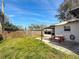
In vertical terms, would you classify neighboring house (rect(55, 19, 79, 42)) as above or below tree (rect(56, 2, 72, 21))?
below

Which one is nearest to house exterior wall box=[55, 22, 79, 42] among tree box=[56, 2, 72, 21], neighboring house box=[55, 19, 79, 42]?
neighboring house box=[55, 19, 79, 42]

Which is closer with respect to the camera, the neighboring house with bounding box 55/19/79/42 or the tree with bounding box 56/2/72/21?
the neighboring house with bounding box 55/19/79/42

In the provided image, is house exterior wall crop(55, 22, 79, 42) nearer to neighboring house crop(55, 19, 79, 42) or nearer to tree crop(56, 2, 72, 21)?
neighboring house crop(55, 19, 79, 42)

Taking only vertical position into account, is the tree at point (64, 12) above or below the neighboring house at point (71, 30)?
above

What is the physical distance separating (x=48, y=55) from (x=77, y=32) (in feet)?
29.7

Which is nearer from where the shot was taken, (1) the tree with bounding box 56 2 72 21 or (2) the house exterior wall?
(2) the house exterior wall

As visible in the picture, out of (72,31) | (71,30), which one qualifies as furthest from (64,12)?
(72,31)

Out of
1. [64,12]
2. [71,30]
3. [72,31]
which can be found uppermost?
[64,12]

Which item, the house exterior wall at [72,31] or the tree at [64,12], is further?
the tree at [64,12]

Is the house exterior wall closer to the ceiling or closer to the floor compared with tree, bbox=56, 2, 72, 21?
closer to the floor

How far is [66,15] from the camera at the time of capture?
32.9 meters

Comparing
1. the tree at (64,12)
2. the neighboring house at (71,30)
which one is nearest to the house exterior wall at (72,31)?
the neighboring house at (71,30)

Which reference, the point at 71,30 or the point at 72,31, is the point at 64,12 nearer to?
the point at 71,30

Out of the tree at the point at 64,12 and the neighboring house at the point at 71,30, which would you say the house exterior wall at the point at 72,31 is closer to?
the neighboring house at the point at 71,30
